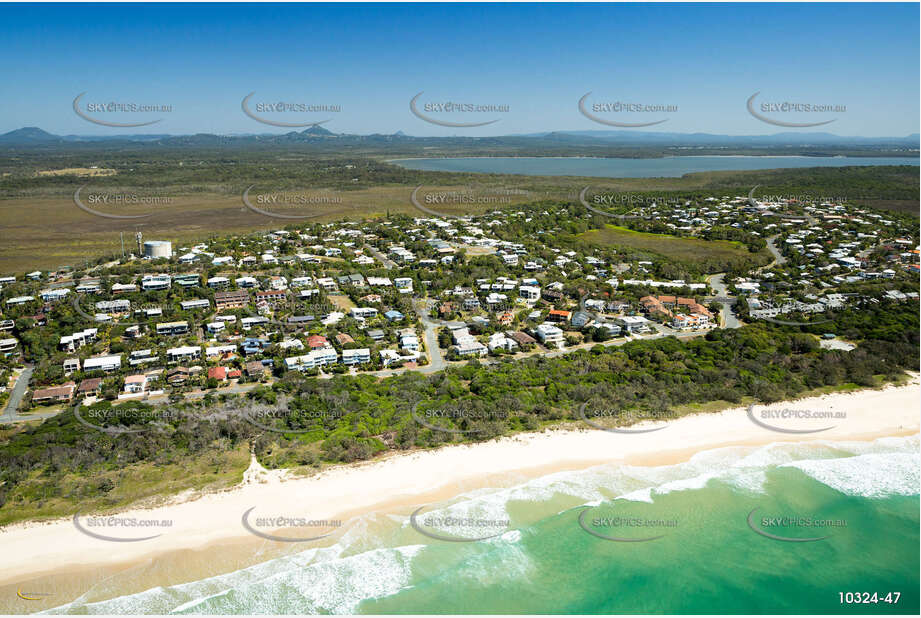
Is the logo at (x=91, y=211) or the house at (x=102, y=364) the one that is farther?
the logo at (x=91, y=211)

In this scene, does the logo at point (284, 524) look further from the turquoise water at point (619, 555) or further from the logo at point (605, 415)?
the logo at point (605, 415)

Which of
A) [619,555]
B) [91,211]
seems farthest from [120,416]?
[91,211]

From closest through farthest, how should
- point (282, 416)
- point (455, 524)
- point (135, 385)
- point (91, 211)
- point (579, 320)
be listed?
point (455, 524), point (282, 416), point (135, 385), point (579, 320), point (91, 211)

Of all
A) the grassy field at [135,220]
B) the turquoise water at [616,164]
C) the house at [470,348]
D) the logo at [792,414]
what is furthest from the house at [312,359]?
the turquoise water at [616,164]

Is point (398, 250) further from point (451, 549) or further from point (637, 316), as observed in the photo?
point (451, 549)

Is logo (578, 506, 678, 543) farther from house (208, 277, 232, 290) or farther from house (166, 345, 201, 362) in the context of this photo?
house (208, 277, 232, 290)

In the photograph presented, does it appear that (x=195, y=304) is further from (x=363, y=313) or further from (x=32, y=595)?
(x=32, y=595)
